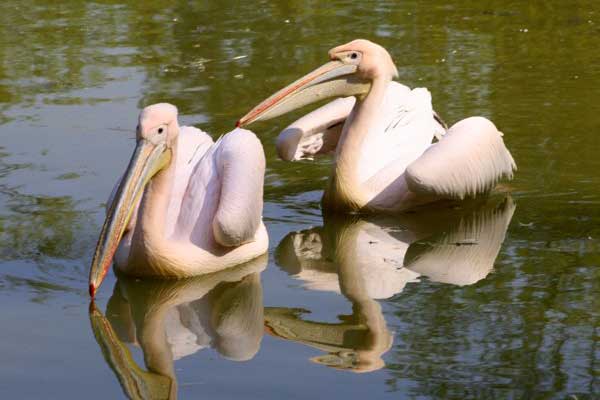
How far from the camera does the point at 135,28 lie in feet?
36.9

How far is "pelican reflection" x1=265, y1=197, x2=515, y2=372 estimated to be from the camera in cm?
492

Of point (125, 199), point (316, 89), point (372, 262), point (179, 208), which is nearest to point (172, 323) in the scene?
point (125, 199)

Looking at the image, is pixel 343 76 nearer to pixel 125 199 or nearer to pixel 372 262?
pixel 372 262

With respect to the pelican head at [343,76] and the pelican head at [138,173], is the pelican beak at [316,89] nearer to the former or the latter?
the pelican head at [343,76]

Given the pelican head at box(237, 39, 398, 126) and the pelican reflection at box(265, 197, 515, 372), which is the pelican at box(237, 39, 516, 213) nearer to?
the pelican head at box(237, 39, 398, 126)

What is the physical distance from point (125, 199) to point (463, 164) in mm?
1947

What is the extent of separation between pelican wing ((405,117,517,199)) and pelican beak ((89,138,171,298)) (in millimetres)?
1432

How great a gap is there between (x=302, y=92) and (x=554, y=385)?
8.60 feet

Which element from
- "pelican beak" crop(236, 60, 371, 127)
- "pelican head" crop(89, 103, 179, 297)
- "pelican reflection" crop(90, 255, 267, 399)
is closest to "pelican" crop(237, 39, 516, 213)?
"pelican beak" crop(236, 60, 371, 127)

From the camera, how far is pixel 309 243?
6.25 m

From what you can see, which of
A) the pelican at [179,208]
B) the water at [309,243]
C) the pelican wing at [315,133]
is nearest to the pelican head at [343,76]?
the pelican wing at [315,133]

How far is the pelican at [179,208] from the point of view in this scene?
17.4ft

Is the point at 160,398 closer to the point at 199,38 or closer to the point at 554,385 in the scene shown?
the point at 554,385

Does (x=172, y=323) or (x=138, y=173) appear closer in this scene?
(x=172, y=323)
